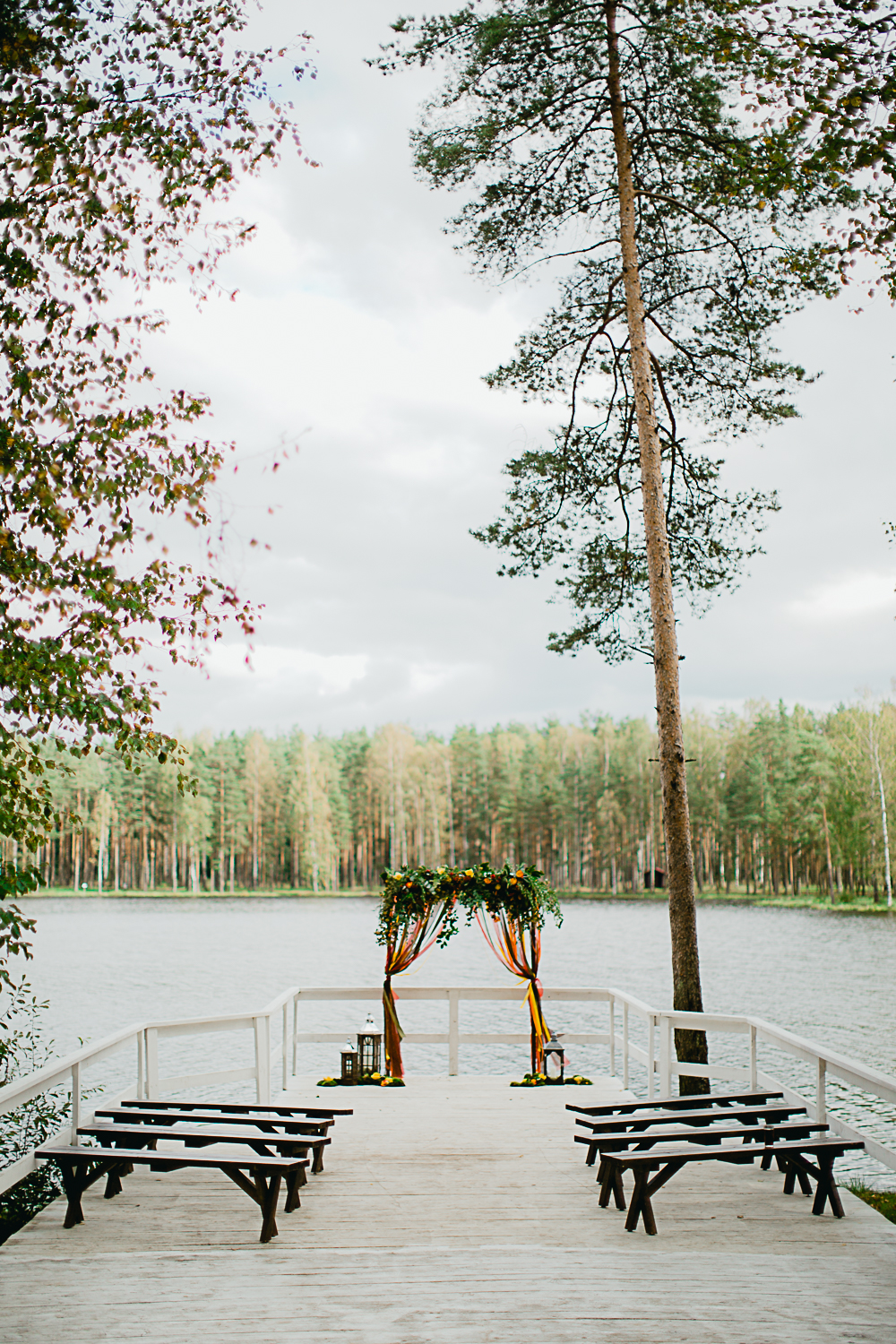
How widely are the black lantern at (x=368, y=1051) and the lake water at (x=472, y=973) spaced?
2450 millimetres

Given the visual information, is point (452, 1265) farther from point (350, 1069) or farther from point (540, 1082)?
point (350, 1069)

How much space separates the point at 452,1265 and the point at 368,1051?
4.52 m

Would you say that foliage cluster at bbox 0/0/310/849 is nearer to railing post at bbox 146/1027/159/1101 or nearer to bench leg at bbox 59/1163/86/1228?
railing post at bbox 146/1027/159/1101

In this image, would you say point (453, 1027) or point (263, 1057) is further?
point (453, 1027)

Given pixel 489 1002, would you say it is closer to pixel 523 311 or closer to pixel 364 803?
pixel 523 311

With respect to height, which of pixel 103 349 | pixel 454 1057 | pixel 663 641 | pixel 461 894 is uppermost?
pixel 103 349

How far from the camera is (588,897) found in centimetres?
5384

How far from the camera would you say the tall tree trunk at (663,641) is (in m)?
7.92

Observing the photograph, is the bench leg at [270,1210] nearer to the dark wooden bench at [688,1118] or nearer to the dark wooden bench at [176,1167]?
the dark wooden bench at [176,1167]

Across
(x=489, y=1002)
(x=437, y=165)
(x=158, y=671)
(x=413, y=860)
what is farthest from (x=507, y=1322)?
(x=413, y=860)

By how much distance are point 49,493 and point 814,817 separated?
44.7 m

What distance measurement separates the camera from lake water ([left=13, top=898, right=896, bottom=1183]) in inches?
662

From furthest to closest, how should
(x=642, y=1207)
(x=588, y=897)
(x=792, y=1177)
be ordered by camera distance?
(x=588, y=897), (x=792, y=1177), (x=642, y=1207)

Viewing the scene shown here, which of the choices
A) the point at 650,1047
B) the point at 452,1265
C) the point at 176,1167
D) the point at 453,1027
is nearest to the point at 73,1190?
the point at 176,1167
